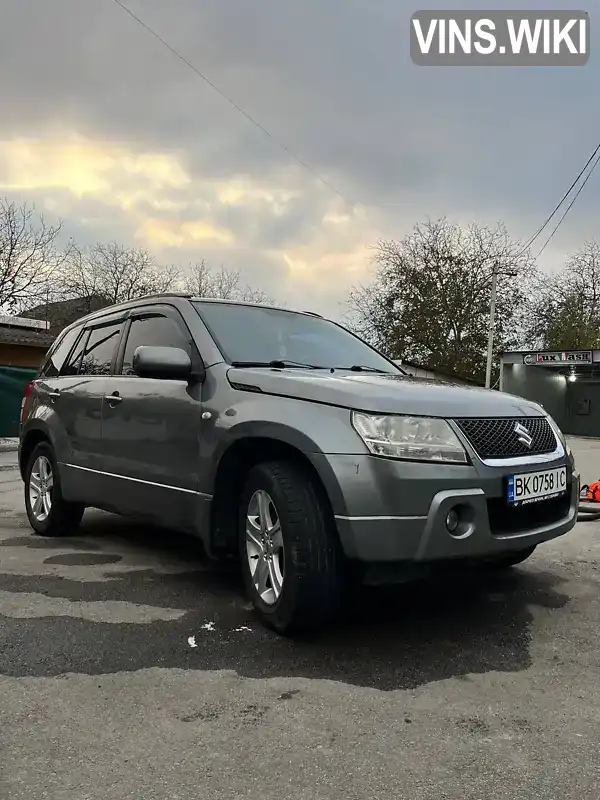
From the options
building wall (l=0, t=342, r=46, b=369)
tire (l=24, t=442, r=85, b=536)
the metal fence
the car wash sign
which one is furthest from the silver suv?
the car wash sign

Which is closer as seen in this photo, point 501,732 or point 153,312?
point 501,732

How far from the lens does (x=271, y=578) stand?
10.6 ft

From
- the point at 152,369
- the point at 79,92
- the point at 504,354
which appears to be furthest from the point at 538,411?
the point at 504,354

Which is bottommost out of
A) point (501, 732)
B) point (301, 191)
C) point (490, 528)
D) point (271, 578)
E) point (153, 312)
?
point (501, 732)

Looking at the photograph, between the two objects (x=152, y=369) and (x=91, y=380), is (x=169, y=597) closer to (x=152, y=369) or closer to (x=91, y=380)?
(x=152, y=369)

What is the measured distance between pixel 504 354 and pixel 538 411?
24686 millimetres

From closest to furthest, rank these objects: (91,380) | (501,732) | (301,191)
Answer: (501,732)
(91,380)
(301,191)

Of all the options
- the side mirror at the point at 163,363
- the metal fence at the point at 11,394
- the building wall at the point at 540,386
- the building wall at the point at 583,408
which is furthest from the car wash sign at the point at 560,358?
the side mirror at the point at 163,363

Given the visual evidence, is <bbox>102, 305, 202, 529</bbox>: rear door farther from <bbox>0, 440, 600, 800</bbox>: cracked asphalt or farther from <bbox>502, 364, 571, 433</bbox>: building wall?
<bbox>502, 364, 571, 433</bbox>: building wall

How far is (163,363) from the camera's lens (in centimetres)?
365

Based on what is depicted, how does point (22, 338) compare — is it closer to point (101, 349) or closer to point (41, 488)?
point (41, 488)

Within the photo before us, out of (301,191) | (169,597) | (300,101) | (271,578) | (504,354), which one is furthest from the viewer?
(504,354)

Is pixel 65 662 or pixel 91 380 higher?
pixel 91 380

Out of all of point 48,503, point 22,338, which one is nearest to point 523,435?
point 48,503
